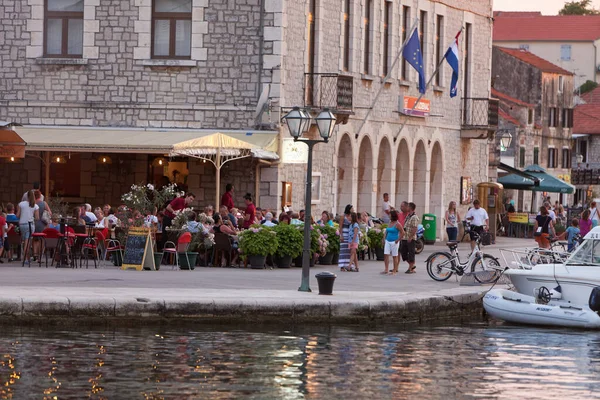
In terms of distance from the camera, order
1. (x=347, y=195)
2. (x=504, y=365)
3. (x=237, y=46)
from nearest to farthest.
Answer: (x=504, y=365) < (x=237, y=46) < (x=347, y=195)

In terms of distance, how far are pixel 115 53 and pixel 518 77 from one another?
47.9 m

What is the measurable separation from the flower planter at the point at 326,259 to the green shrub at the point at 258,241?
251 cm

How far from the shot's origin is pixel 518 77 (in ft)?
255

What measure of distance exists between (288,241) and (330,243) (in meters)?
1.98

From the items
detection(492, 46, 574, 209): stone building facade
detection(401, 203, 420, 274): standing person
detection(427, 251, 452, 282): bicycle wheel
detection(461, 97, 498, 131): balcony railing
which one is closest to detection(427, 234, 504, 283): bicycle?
detection(427, 251, 452, 282): bicycle wheel

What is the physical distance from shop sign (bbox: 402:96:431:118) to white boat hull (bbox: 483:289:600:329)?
1806 cm

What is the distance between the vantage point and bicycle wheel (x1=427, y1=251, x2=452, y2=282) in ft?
85.7

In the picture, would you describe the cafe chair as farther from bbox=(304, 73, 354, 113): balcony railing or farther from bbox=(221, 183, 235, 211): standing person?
bbox=(304, 73, 354, 113): balcony railing

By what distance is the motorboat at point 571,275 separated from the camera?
2189 cm

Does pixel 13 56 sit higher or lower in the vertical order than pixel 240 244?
higher

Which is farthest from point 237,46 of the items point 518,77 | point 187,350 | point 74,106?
point 518,77

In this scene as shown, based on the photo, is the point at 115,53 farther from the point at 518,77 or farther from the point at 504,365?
the point at 518,77

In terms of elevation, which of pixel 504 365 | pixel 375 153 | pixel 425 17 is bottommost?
pixel 504 365

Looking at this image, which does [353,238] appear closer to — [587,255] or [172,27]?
[587,255]
